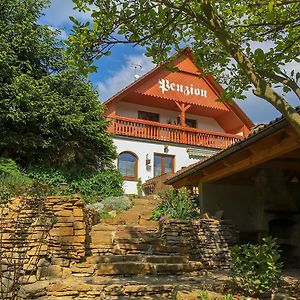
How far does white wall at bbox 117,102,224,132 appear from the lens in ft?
75.6

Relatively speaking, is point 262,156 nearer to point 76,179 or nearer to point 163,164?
point 76,179

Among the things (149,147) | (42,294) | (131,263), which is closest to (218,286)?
(131,263)

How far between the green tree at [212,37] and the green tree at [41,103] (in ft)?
33.5

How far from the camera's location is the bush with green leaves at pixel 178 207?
11837 mm

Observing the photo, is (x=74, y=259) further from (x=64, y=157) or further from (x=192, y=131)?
(x=192, y=131)

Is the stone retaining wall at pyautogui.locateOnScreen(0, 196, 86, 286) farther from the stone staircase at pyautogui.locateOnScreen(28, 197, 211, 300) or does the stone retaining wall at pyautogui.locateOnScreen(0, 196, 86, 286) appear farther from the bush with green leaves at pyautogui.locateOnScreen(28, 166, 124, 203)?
the bush with green leaves at pyautogui.locateOnScreen(28, 166, 124, 203)

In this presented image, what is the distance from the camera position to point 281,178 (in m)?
11.5

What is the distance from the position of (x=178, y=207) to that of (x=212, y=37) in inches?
267

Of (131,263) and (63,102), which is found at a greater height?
(63,102)

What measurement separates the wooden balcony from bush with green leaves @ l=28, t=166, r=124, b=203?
369cm

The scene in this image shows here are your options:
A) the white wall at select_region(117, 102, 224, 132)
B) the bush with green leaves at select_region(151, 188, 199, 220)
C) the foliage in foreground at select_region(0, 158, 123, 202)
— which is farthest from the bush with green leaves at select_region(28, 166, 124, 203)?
the white wall at select_region(117, 102, 224, 132)

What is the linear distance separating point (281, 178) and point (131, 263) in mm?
A: 5220

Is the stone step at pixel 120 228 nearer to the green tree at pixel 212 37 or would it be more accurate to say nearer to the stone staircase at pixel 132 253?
the stone staircase at pixel 132 253

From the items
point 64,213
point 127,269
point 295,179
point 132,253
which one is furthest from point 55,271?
point 295,179
